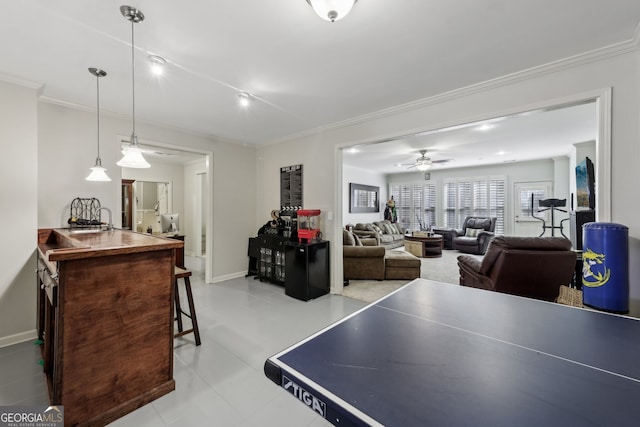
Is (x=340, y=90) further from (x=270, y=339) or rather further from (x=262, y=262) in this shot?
(x=262, y=262)

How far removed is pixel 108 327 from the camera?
160 cm

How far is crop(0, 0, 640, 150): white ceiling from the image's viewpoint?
167 cm

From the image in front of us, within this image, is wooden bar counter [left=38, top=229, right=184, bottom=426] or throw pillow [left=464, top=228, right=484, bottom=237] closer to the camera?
wooden bar counter [left=38, top=229, right=184, bottom=426]

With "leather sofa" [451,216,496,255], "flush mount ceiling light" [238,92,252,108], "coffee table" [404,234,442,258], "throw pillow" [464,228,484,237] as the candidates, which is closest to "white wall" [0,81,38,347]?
"flush mount ceiling light" [238,92,252,108]

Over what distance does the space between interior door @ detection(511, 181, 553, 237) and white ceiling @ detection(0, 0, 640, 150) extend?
605 cm

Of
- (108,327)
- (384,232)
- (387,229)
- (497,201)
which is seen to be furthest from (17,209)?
(497,201)

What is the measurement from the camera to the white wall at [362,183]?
7746 millimetres

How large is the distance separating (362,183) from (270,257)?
4850 mm

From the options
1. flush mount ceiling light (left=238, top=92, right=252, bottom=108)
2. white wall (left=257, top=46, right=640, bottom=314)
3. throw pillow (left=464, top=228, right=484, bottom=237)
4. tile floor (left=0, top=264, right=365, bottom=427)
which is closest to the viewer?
tile floor (left=0, top=264, right=365, bottom=427)

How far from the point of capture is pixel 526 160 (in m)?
6.89

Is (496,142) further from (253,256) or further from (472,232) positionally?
(253,256)

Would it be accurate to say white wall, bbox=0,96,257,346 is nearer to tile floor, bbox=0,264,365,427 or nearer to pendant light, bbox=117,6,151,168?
tile floor, bbox=0,264,365,427

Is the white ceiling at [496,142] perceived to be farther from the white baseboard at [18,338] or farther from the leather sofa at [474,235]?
the white baseboard at [18,338]

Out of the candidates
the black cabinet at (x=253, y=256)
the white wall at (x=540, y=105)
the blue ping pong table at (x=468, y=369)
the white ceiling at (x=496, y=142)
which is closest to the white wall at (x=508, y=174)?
the white ceiling at (x=496, y=142)
